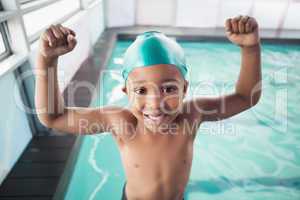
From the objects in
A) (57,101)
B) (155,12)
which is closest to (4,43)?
(57,101)

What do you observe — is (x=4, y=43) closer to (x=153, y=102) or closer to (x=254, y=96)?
(x=153, y=102)

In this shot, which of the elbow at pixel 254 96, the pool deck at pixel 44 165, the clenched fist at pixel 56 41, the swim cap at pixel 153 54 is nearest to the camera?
the clenched fist at pixel 56 41

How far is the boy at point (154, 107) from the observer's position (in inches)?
46.4

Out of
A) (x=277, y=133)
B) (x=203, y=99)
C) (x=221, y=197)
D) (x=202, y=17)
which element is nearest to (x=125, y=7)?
(x=202, y=17)

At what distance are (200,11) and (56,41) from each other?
24.0 feet

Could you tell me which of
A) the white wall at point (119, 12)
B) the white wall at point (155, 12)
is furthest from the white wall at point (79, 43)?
the white wall at point (155, 12)

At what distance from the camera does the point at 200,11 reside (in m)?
7.78

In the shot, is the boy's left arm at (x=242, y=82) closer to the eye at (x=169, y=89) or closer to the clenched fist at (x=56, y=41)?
the eye at (x=169, y=89)

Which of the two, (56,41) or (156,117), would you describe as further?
(156,117)

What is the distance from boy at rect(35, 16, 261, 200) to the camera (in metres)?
1.18

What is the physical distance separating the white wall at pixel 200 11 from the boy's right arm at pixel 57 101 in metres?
6.75

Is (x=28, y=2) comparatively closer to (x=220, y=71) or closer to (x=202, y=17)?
(x=220, y=71)

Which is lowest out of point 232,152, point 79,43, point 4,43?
point 232,152

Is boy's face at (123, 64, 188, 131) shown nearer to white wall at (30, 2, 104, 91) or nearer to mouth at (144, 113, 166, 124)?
mouth at (144, 113, 166, 124)
